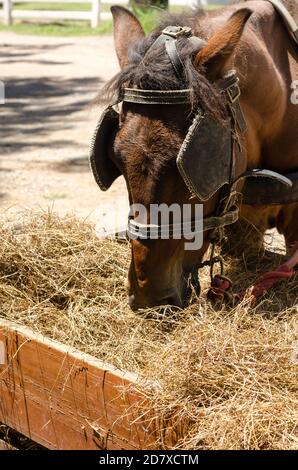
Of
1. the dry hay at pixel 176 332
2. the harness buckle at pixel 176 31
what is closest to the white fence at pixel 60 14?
the dry hay at pixel 176 332

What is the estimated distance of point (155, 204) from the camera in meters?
2.63

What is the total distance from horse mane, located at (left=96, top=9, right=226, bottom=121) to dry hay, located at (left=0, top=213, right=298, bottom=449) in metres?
0.72

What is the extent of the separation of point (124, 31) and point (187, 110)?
25.4 inches

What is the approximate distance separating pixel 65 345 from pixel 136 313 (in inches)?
11.9

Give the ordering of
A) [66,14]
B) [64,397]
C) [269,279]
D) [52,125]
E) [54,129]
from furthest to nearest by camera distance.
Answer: [66,14] → [52,125] → [54,129] → [269,279] → [64,397]

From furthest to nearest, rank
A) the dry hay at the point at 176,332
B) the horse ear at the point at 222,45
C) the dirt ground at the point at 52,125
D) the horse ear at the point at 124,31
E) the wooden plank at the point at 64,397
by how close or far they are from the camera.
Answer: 1. the dirt ground at the point at 52,125
2. the horse ear at the point at 124,31
3. the horse ear at the point at 222,45
4. the wooden plank at the point at 64,397
5. the dry hay at the point at 176,332

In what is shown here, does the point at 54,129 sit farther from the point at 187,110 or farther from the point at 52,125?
the point at 187,110

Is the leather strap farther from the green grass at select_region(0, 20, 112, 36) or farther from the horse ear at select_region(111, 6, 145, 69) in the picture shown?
the green grass at select_region(0, 20, 112, 36)

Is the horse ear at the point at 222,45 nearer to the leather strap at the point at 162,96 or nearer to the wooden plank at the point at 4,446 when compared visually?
the leather strap at the point at 162,96

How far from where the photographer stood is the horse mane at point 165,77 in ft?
8.36

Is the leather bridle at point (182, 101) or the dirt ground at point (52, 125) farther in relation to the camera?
the dirt ground at point (52, 125)

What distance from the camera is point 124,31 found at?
307cm

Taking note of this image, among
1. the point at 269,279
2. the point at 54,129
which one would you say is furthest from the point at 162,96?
the point at 54,129

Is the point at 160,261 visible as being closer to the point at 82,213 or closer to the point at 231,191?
the point at 231,191
